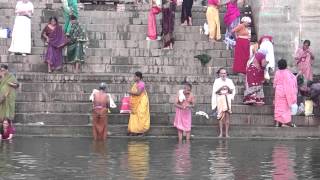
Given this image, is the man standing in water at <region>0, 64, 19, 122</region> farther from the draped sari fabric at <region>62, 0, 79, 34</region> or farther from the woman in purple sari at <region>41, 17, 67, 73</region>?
the draped sari fabric at <region>62, 0, 79, 34</region>

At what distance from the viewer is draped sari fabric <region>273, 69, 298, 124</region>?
16.4 m

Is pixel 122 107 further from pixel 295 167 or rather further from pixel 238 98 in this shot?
pixel 295 167

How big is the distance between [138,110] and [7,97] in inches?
103

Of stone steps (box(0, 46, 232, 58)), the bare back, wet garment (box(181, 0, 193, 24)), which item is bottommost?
the bare back

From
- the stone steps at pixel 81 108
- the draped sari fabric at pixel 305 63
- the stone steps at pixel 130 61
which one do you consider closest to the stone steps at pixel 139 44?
the stone steps at pixel 130 61

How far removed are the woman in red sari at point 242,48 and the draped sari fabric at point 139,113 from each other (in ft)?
10.3

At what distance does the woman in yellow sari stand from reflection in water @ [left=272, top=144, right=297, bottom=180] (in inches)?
109

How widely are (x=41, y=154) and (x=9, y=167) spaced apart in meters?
1.70

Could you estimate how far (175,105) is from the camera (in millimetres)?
16016

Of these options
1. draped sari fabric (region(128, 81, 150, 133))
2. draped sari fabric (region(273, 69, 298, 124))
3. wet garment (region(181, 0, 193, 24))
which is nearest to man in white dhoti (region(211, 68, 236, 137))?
draped sari fabric (region(273, 69, 298, 124))

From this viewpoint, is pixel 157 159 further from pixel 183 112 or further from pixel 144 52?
pixel 144 52

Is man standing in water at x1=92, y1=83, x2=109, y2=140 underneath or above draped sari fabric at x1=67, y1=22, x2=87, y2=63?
underneath

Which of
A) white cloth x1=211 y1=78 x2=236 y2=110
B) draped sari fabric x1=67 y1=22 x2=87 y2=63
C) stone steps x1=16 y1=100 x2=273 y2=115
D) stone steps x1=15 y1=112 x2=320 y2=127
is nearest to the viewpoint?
white cloth x1=211 y1=78 x2=236 y2=110

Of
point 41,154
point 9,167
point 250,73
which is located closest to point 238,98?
point 250,73
